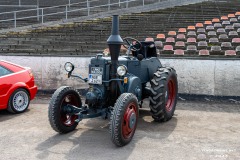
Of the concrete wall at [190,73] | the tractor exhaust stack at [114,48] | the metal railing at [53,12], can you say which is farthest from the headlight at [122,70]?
the metal railing at [53,12]

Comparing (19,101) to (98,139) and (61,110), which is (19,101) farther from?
(98,139)

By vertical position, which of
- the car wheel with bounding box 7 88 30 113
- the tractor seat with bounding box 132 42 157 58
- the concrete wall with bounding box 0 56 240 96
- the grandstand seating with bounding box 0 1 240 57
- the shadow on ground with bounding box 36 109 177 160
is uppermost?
the grandstand seating with bounding box 0 1 240 57

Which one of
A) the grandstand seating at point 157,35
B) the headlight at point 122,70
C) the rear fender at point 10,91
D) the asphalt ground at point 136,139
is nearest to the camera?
the asphalt ground at point 136,139

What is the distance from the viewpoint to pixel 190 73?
891cm

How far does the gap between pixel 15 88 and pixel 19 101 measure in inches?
13.5

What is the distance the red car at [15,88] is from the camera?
713cm

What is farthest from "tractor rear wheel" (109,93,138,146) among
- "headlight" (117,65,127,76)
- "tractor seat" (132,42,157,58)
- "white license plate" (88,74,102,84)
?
"tractor seat" (132,42,157,58)

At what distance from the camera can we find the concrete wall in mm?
8641

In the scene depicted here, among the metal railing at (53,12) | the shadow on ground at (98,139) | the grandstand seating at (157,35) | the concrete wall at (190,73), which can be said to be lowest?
the shadow on ground at (98,139)

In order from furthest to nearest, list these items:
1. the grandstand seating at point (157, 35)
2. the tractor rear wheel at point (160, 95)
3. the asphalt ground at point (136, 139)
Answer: the grandstand seating at point (157, 35)
the tractor rear wheel at point (160, 95)
the asphalt ground at point (136, 139)

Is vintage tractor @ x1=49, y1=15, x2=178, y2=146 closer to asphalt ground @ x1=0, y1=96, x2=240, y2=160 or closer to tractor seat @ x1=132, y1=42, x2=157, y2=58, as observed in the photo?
asphalt ground @ x1=0, y1=96, x2=240, y2=160

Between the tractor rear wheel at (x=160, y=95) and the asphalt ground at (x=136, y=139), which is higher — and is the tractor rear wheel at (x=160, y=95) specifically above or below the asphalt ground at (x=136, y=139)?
above

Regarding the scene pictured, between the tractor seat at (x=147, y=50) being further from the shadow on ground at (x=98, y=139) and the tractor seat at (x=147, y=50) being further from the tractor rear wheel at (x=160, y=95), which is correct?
the shadow on ground at (x=98, y=139)

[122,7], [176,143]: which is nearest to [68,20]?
[122,7]
